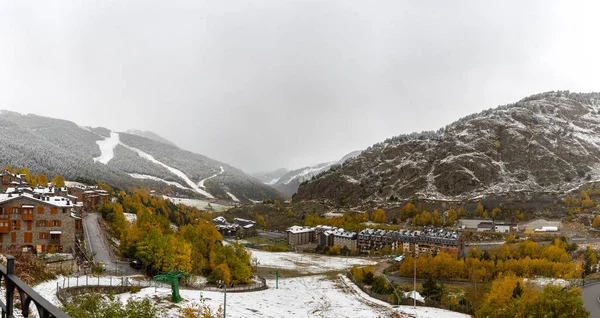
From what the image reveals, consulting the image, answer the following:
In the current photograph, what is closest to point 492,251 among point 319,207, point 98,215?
point 98,215

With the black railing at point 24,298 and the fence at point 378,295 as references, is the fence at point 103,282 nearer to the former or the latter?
the fence at point 378,295

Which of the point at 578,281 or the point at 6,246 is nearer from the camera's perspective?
the point at 6,246

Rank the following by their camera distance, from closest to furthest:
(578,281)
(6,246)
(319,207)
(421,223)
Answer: (6,246)
(578,281)
(421,223)
(319,207)

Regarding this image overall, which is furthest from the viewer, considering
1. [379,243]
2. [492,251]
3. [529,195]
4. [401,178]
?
[401,178]

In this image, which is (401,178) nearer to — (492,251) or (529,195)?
(529,195)

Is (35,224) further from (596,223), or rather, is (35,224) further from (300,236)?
(596,223)
